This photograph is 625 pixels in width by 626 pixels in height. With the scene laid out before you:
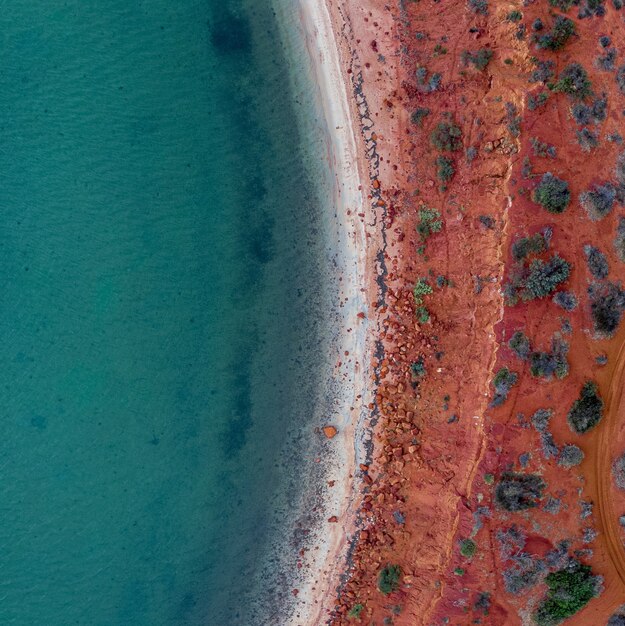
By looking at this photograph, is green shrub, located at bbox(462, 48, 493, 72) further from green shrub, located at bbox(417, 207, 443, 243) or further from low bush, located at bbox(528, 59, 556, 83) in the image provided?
green shrub, located at bbox(417, 207, 443, 243)

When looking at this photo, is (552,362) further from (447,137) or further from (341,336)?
(447,137)

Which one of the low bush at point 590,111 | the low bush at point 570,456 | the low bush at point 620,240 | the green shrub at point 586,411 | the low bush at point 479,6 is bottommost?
the low bush at point 570,456

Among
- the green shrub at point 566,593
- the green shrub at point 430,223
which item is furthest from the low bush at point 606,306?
the green shrub at point 566,593

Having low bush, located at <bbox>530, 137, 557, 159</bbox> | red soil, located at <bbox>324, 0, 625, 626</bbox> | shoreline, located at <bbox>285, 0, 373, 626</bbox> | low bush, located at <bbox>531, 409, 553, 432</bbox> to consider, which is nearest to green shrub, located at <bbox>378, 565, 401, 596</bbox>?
red soil, located at <bbox>324, 0, 625, 626</bbox>

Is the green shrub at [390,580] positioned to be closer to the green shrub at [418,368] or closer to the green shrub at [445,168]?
the green shrub at [418,368]

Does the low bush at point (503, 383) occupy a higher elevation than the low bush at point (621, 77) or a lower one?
lower

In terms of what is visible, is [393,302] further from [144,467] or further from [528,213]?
[144,467]

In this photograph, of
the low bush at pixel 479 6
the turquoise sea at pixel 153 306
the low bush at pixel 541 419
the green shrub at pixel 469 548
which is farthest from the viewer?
the turquoise sea at pixel 153 306
